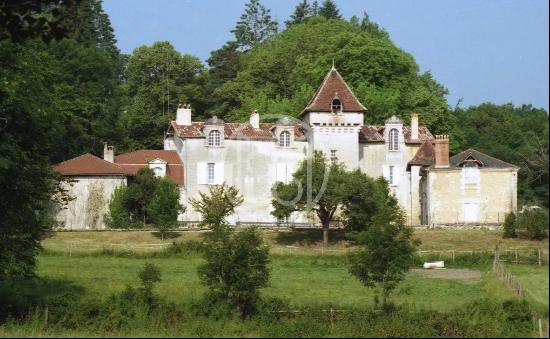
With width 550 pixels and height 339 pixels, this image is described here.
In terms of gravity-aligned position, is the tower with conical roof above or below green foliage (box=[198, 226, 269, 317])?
above

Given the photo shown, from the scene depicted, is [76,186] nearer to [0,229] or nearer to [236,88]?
[236,88]

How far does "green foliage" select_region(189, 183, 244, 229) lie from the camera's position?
52.3 m

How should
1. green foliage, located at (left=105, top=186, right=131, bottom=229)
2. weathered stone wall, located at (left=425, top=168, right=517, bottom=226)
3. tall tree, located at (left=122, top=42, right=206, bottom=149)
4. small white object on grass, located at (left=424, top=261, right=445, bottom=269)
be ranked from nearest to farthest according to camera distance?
small white object on grass, located at (left=424, top=261, right=445, bottom=269), green foliage, located at (left=105, top=186, right=131, bottom=229), weathered stone wall, located at (left=425, top=168, right=517, bottom=226), tall tree, located at (left=122, top=42, right=206, bottom=149)

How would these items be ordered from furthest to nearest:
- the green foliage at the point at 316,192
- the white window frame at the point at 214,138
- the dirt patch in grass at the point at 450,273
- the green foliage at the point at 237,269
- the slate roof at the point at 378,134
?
the slate roof at the point at 378,134 → the white window frame at the point at 214,138 → the green foliage at the point at 316,192 → the dirt patch in grass at the point at 450,273 → the green foliage at the point at 237,269

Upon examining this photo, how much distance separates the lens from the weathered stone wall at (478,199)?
56.6 meters

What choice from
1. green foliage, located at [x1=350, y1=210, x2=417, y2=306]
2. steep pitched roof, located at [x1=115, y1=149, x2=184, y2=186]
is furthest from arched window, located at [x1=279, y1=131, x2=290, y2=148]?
green foliage, located at [x1=350, y1=210, x2=417, y2=306]

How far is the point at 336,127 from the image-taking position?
58.9 metres

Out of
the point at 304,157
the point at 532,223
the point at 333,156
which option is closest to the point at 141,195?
the point at 304,157

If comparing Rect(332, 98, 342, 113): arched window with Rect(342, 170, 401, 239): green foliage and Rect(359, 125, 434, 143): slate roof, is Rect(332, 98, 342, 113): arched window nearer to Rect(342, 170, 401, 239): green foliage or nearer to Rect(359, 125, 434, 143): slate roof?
Rect(359, 125, 434, 143): slate roof

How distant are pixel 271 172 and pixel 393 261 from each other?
3030 cm

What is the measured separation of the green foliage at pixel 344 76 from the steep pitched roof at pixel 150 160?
940 cm

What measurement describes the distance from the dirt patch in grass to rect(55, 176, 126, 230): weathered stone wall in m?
21.6

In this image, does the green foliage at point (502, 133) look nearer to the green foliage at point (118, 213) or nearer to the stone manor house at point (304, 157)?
the stone manor house at point (304, 157)

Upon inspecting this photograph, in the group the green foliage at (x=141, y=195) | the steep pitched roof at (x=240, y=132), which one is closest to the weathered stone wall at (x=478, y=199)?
the steep pitched roof at (x=240, y=132)
